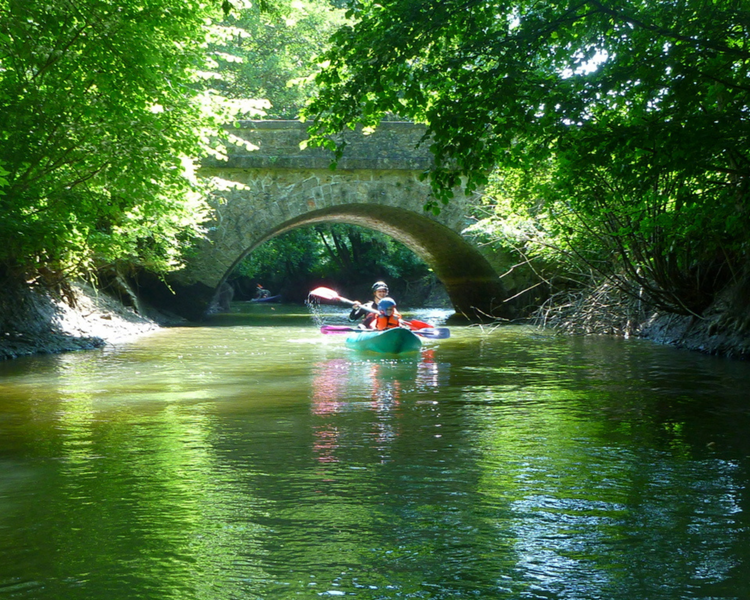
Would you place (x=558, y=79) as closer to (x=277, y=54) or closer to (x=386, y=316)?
(x=386, y=316)

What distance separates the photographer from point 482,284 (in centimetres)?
1959

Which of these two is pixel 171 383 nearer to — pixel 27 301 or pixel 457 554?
pixel 27 301

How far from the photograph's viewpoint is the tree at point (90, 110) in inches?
332

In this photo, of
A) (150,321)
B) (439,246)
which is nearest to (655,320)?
(439,246)

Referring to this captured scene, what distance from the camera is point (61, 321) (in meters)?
12.4

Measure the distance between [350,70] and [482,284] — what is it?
12478mm

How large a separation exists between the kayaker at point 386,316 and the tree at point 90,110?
3.21 metres

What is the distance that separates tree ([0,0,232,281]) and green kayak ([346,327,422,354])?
3077 millimetres

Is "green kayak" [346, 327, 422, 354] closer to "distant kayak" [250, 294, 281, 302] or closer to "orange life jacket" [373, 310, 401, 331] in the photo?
"orange life jacket" [373, 310, 401, 331]

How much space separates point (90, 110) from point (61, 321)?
435 centimetres

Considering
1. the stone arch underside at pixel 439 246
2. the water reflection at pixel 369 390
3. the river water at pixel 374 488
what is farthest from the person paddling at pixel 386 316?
the stone arch underside at pixel 439 246

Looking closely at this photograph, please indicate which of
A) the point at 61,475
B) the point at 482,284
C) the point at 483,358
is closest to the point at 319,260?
the point at 482,284

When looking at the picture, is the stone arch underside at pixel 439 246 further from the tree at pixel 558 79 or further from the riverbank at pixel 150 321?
the tree at pixel 558 79

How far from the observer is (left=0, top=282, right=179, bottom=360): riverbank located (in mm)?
10953
